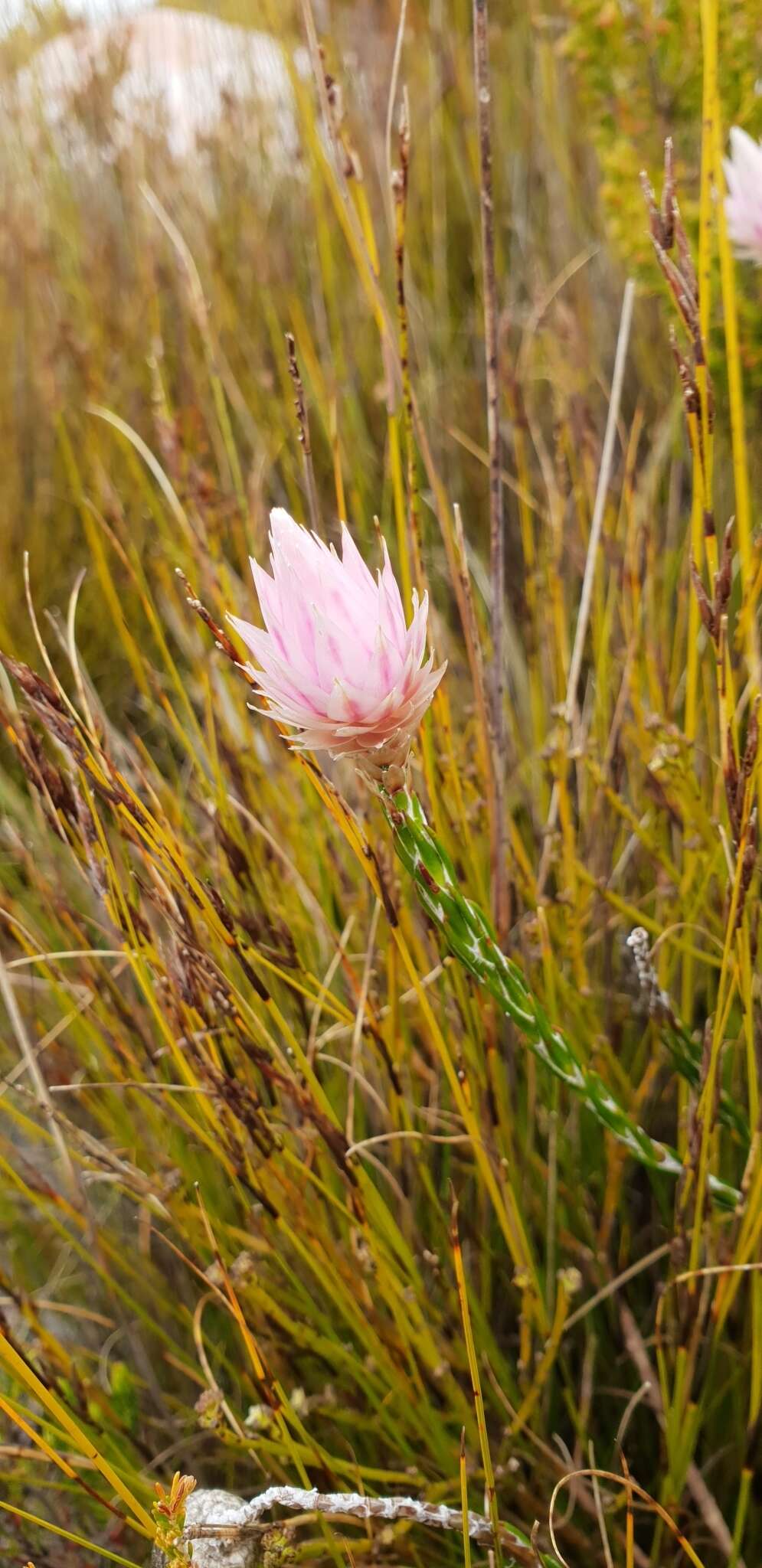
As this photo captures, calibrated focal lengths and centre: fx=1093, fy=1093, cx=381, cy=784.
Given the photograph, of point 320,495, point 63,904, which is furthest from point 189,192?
point 63,904

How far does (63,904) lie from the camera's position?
2.56 ft

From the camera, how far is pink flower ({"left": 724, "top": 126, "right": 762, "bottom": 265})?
742mm

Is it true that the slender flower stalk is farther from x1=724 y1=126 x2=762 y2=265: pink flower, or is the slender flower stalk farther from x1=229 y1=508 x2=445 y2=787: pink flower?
x1=724 y1=126 x2=762 y2=265: pink flower

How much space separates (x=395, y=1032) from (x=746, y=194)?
0.63 metres

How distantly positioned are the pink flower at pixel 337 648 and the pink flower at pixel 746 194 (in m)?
0.48

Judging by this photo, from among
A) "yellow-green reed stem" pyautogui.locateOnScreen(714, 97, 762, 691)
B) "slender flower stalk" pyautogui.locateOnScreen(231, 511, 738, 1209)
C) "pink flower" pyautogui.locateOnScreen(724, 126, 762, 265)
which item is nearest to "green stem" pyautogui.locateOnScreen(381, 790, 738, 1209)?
"slender flower stalk" pyautogui.locateOnScreen(231, 511, 738, 1209)

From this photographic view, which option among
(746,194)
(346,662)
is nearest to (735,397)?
(346,662)

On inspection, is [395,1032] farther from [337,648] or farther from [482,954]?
[337,648]

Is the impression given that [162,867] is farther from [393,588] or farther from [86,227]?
[86,227]

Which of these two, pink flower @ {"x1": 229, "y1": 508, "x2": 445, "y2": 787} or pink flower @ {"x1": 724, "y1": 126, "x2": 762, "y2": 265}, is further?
pink flower @ {"x1": 724, "y1": 126, "x2": 762, "y2": 265}

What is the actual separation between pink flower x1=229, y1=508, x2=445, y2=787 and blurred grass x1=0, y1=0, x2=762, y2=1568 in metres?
0.13

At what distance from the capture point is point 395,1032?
2.39 ft

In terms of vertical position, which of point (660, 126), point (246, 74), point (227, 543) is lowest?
point (227, 543)

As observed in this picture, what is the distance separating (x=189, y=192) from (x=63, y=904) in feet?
5.15
